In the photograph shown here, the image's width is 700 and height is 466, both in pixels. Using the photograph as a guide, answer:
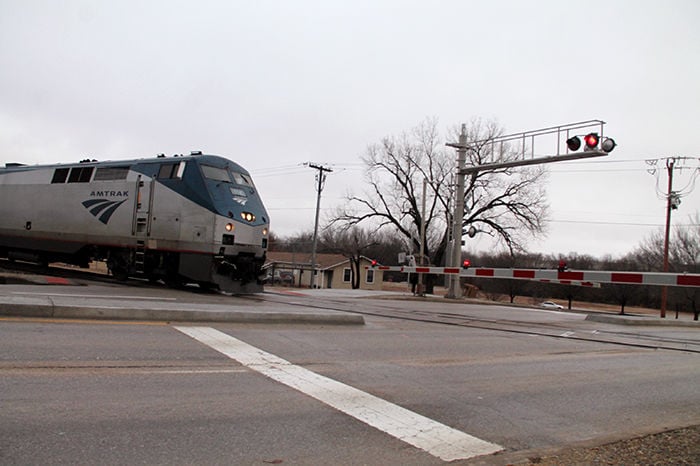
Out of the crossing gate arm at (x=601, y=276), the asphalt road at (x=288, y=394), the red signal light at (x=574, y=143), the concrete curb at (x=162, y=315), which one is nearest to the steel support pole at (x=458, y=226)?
the crossing gate arm at (x=601, y=276)

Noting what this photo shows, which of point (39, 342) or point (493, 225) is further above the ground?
point (493, 225)

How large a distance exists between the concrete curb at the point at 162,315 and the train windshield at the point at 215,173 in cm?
707

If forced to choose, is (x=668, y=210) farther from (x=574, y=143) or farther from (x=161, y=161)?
(x=161, y=161)

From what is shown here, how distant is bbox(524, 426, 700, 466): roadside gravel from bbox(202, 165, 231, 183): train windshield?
1315 centimetres

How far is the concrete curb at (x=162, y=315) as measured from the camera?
837 centimetres

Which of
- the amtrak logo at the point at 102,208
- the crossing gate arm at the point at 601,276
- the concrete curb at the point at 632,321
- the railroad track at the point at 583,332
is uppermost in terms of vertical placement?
the amtrak logo at the point at 102,208

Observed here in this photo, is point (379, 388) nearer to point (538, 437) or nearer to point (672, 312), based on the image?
point (538, 437)

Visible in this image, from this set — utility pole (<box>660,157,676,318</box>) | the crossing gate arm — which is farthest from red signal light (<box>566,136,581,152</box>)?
utility pole (<box>660,157,676,318</box>)

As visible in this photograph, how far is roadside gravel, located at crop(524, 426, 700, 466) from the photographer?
4332 mm

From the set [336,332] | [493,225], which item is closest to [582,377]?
[336,332]

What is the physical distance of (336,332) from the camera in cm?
968

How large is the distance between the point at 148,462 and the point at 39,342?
3.82 meters

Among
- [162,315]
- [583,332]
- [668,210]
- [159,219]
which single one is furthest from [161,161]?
[668,210]

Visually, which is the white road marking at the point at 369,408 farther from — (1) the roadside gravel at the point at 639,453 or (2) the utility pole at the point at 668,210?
(2) the utility pole at the point at 668,210
